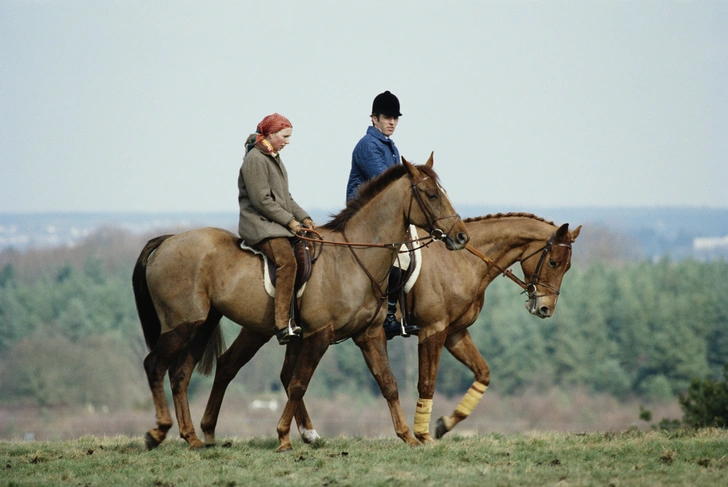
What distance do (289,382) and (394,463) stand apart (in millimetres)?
2241

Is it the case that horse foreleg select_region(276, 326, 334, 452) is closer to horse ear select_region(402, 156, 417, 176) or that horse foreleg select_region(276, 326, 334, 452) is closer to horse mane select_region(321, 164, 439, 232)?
horse mane select_region(321, 164, 439, 232)

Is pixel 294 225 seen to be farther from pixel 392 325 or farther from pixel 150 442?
pixel 150 442

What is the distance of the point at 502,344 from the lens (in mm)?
74188

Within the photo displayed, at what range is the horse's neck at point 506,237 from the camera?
1109 cm

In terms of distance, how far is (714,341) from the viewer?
72.8 m

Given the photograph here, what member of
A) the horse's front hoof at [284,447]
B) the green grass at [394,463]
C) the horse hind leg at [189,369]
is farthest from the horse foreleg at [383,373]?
the horse hind leg at [189,369]

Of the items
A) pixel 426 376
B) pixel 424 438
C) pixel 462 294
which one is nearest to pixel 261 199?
pixel 462 294

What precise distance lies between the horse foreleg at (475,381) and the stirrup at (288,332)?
2.17m

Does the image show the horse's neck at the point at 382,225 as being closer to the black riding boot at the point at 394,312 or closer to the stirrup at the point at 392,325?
the black riding boot at the point at 394,312

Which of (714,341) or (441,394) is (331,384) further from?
(714,341)

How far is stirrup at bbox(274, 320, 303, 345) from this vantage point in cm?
971

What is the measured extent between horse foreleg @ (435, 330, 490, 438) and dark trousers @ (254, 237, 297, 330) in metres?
2.39

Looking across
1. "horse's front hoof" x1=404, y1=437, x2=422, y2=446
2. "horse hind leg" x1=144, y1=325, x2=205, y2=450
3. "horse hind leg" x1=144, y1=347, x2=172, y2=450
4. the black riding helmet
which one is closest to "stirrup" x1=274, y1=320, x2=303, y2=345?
"horse hind leg" x1=144, y1=325, x2=205, y2=450

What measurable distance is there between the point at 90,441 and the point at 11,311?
71881mm
